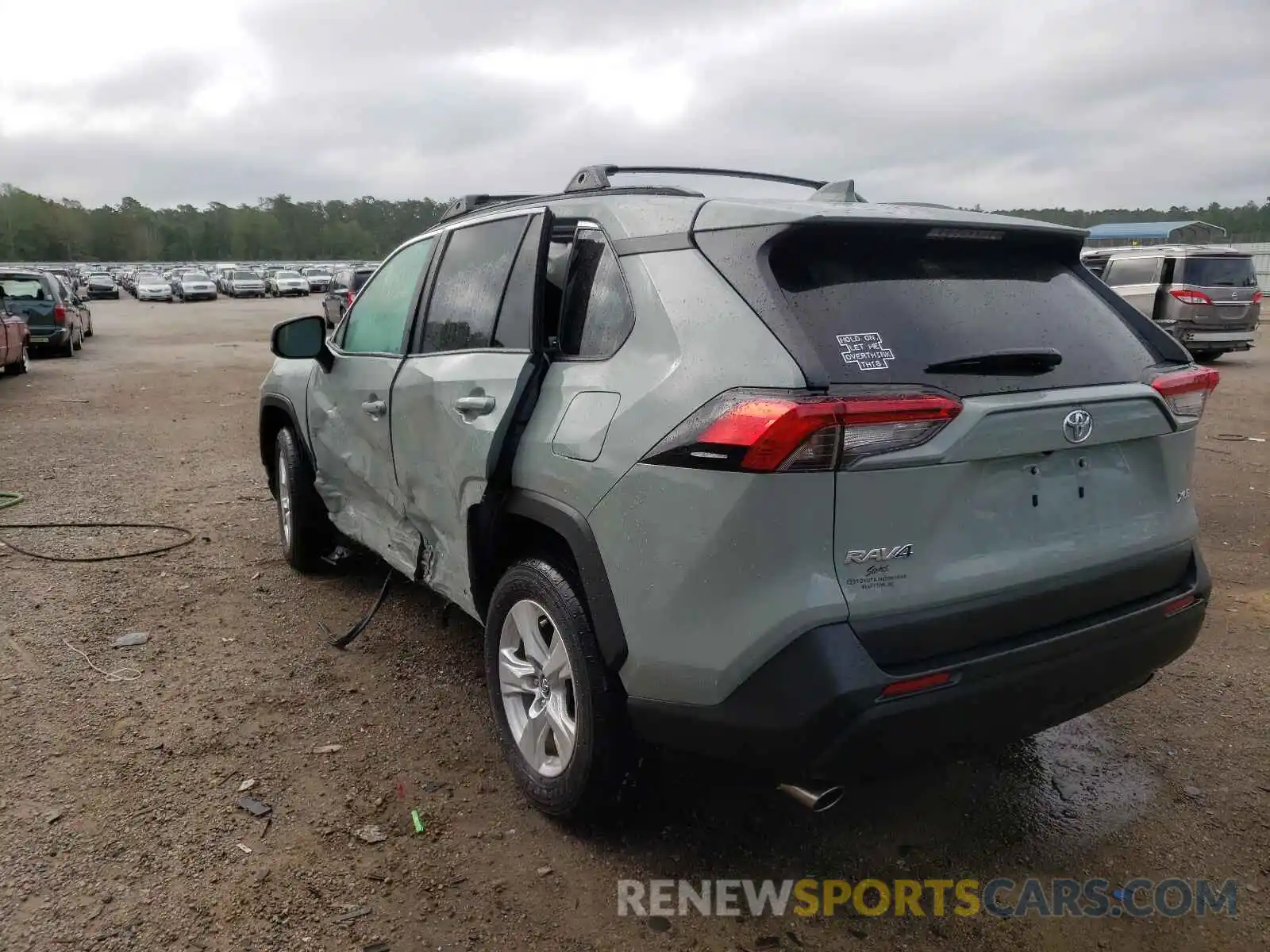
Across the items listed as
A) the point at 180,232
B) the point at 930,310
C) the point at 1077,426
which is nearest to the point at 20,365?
the point at 930,310

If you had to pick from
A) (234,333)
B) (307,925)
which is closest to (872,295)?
(307,925)

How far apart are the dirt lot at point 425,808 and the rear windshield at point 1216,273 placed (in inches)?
518

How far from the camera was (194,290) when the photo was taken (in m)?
48.8

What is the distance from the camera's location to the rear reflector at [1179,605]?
2.62m

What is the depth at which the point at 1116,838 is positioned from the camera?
2811 millimetres

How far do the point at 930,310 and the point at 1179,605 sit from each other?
1.15 metres

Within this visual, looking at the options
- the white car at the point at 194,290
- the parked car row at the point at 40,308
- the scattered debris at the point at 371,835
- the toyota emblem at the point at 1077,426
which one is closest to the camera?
the toyota emblem at the point at 1077,426

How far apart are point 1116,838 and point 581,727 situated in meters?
1.66

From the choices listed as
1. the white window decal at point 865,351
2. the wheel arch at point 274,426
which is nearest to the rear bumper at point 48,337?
the wheel arch at point 274,426

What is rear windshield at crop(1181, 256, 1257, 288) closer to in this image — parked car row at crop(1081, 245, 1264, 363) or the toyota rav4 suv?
parked car row at crop(1081, 245, 1264, 363)

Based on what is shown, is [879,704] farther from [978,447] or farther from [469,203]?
[469,203]

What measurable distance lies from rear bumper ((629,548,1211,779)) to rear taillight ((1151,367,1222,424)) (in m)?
0.61

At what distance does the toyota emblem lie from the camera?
2357 millimetres

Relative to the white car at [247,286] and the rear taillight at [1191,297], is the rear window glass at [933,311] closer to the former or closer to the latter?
the rear taillight at [1191,297]
